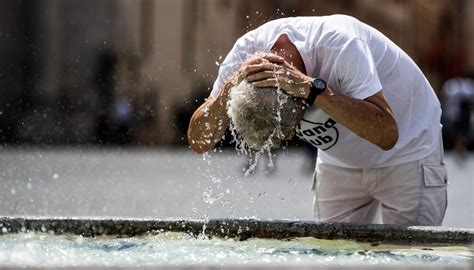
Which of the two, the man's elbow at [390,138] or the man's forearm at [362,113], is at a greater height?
the man's forearm at [362,113]

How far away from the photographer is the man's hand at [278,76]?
13.8 ft

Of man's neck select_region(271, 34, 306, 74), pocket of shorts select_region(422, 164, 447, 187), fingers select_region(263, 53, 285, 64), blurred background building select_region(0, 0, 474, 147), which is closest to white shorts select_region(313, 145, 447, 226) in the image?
pocket of shorts select_region(422, 164, 447, 187)

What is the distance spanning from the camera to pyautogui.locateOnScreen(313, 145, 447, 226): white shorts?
476 centimetres

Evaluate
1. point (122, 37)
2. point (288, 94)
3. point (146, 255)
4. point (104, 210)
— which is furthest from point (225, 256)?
point (122, 37)

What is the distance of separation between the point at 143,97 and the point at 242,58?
19299 millimetres

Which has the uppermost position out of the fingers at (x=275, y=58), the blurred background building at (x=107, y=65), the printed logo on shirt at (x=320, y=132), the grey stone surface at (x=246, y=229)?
the fingers at (x=275, y=58)

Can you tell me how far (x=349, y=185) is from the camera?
4.97 metres

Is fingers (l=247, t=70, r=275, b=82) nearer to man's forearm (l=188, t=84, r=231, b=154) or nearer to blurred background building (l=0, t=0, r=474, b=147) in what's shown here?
man's forearm (l=188, t=84, r=231, b=154)

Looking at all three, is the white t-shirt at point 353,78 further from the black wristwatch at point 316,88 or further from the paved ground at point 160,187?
the paved ground at point 160,187

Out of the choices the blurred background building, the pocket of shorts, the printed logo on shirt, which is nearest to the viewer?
the printed logo on shirt

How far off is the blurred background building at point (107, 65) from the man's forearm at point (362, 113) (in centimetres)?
1678

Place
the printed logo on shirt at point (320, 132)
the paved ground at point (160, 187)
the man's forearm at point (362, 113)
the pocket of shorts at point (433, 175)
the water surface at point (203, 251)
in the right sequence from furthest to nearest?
the paved ground at point (160, 187) < the pocket of shorts at point (433, 175) < the printed logo on shirt at point (320, 132) < the man's forearm at point (362, 113) < the water surface at point (203, 251)

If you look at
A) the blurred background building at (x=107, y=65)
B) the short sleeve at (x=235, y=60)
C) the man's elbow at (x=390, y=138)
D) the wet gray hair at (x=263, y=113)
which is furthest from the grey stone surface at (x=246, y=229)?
the blurred background building at (x=107, y=65)

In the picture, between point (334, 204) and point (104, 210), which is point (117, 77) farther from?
point (334, 204)
